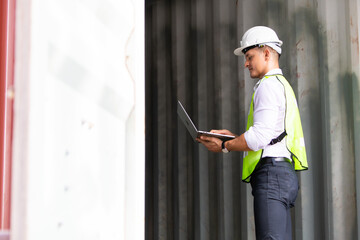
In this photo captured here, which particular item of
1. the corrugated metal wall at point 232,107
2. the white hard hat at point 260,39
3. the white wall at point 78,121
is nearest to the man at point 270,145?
the white hard hat at point 260,39

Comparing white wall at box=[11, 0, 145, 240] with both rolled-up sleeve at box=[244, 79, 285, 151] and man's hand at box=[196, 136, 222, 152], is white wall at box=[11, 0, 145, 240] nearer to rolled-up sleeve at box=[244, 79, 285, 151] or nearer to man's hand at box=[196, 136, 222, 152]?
rolled-up sleeve at box=[244, 79, 285, 151]

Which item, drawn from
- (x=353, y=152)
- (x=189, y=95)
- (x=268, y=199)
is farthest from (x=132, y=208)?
(x=189, y=95)

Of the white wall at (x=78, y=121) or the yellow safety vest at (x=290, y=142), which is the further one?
the yellow safety vest at (x=290, y=142)

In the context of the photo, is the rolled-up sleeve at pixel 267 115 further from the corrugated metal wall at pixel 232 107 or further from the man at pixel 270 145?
the corrugated metal wall at pixel 232 107

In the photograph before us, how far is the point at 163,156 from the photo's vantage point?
430cm

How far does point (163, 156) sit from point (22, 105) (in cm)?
370

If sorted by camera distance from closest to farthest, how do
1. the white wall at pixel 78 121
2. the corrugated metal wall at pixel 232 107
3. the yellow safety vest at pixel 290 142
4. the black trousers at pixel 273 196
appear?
the white wall at pixel 78 121
the black trousers at pixel 273 196
the yellow safety vest at pixel 290 142
the corrugated metal wall at pixel 232 107

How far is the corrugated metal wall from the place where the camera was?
3.07 m

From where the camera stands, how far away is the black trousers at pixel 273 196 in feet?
6.77

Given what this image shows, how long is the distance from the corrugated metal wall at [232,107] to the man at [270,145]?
984 millimetres

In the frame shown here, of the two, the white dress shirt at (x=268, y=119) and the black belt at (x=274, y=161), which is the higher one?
the white dress shirt at (x=268, y=119)

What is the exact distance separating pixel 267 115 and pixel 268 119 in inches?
0.8

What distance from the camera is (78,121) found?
0.75 metres

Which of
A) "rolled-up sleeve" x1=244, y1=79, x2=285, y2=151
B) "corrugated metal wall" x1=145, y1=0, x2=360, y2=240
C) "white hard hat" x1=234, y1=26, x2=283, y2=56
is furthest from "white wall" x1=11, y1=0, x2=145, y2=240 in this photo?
"corrugated metal wall" x1=145, y1=0, x2=360, y2=240
